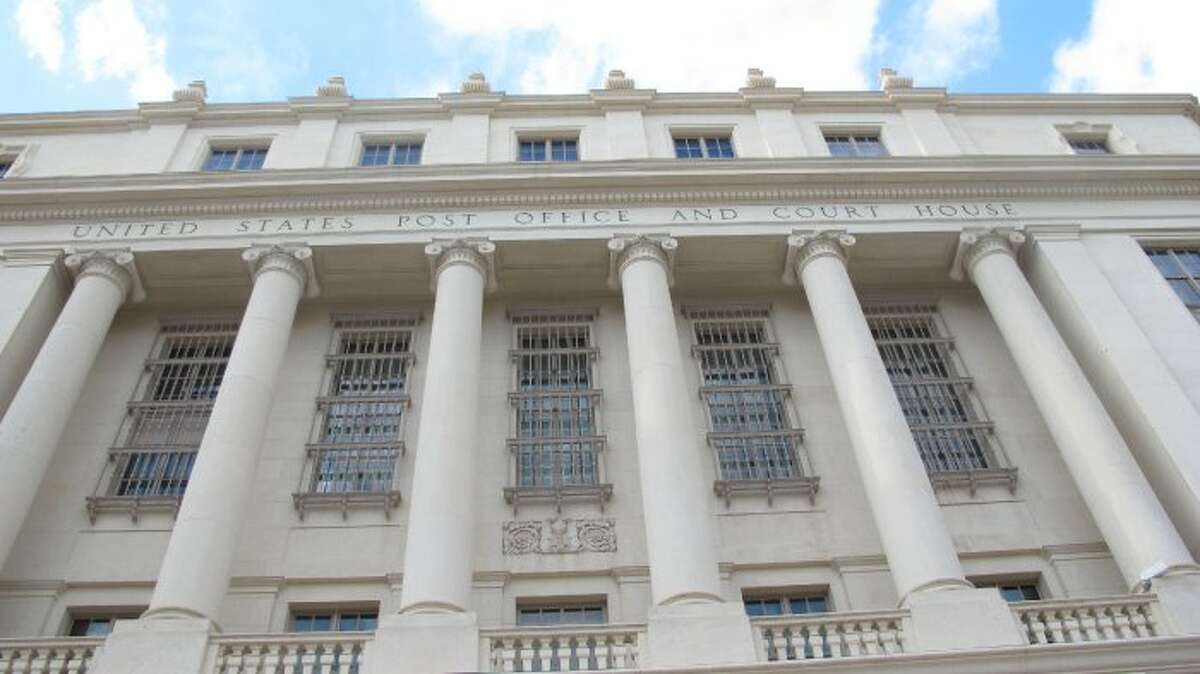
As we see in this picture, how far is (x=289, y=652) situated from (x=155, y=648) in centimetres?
201

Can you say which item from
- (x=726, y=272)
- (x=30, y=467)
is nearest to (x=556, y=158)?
(x=726, y=272)

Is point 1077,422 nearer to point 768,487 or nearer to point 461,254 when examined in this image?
point 768,487

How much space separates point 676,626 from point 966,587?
16.5ft

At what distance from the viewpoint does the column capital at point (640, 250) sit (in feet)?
77.3

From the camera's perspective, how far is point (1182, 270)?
80.1 ft

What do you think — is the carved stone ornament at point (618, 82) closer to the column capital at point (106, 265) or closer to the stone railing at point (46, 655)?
the column capital at point (106, 265)

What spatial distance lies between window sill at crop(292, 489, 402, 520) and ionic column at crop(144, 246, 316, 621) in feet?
3.60

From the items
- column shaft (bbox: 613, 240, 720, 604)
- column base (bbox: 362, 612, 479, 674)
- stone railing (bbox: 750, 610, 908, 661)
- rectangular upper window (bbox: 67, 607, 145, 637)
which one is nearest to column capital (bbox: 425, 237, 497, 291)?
column shaft (bbox: 613, 240, 720, 604)

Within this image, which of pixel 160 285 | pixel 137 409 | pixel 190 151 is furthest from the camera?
pixel 190 151

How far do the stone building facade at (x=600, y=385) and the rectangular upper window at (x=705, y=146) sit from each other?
0.13 metres

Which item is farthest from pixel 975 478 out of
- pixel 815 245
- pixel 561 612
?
pixel 561 612

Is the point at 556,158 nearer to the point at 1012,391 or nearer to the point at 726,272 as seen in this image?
the point at 726,272

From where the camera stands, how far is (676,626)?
15.4 meters

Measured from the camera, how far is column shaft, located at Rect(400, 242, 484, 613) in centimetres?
1642
